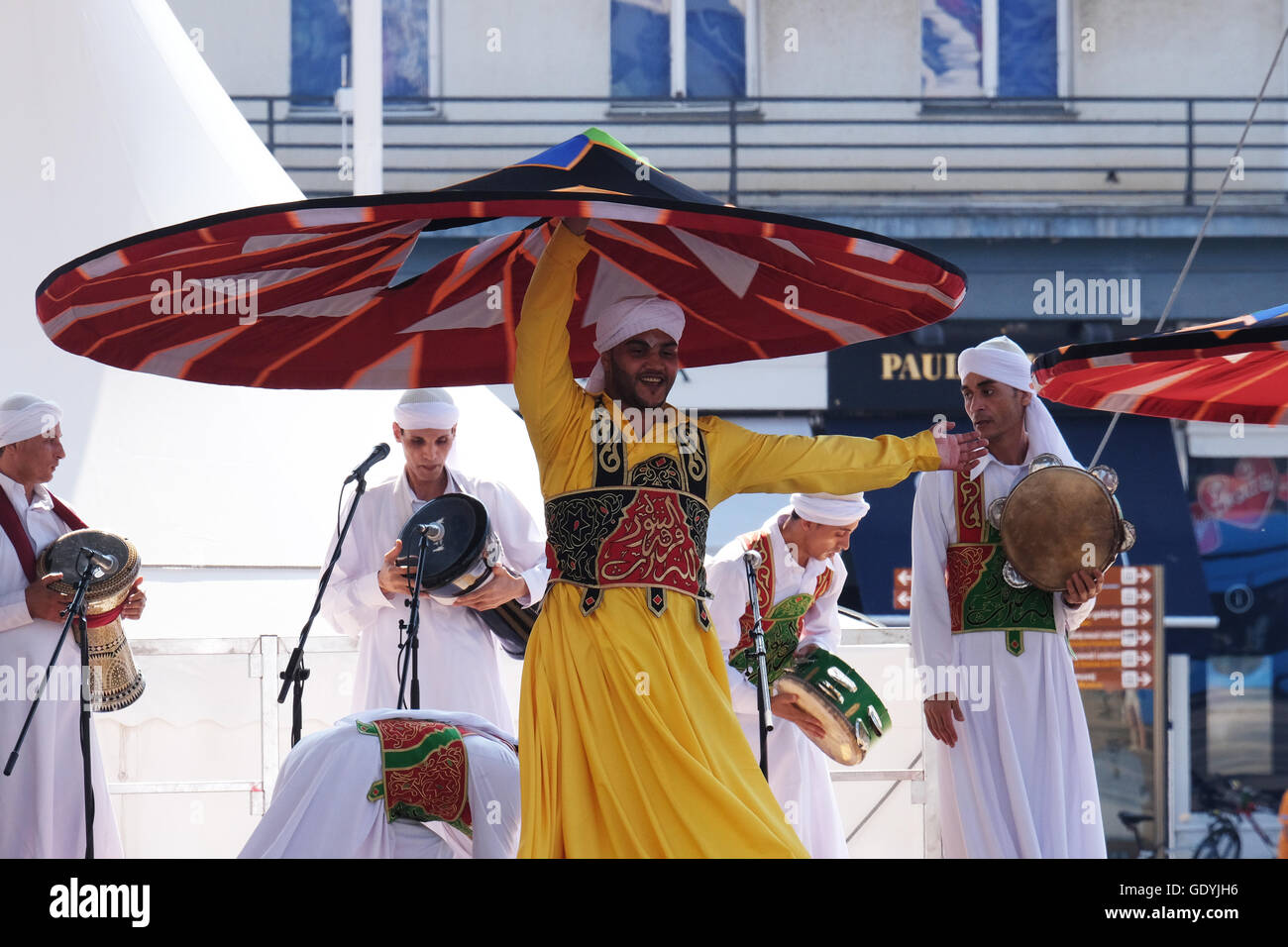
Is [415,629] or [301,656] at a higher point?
[415,629]

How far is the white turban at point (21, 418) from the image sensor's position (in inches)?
223

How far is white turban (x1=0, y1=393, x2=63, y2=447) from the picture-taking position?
18.6 feet

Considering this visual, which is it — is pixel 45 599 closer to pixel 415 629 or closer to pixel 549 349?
pixel 415 629

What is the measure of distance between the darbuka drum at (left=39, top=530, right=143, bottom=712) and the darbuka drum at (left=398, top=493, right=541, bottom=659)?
3.09ft

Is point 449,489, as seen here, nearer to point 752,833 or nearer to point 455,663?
point 455,663

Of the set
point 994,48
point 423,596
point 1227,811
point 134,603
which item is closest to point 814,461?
point 423,596

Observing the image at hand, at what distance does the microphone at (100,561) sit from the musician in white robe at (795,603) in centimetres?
199

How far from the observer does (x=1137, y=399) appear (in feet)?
20.5

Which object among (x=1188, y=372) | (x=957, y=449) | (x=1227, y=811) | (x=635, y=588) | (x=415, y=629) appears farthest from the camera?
(x=1227, y=811)

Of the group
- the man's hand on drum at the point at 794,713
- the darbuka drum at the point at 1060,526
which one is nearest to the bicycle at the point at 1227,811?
the darbuka drum at the point at 1060,526

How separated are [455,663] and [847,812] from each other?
93.3 inches

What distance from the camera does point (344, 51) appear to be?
14.2 metres

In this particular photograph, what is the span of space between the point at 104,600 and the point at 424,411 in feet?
4.05

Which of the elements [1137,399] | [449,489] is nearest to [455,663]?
[449,489]
